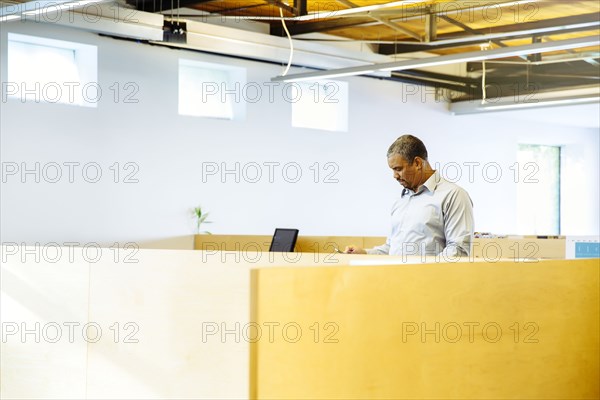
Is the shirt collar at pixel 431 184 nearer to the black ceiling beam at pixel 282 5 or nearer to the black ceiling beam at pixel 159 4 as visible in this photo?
the black ceiling beam at pixel 282 5

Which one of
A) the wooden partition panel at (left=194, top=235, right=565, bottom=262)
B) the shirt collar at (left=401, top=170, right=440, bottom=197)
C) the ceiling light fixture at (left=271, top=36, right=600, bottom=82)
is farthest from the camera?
the wooden partition panel at (left=194, top=235, right=565, bottom=262)

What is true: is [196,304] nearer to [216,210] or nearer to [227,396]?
[227,396]

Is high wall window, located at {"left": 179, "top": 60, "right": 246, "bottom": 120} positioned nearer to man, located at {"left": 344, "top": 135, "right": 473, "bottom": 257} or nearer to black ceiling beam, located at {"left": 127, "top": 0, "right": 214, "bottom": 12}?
black ceiling beam, located at {"left": 127, "top": 0, "right": 214, "bottom": 12}

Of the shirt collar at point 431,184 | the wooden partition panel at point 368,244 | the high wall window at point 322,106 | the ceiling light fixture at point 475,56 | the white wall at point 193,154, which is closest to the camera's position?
the shirt collar at point 431,184

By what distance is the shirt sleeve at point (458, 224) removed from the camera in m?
3.38

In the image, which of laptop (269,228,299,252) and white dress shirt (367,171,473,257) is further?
laptop (269,228,299,252)

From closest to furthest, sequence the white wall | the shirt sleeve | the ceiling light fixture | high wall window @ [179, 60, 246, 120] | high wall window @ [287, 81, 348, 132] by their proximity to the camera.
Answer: the shirt sleeve
the ceiling light fixture
the white wall
high wall window @ [179, 60, 246, 120]
high wall window @ [287, 81, 348, 132]

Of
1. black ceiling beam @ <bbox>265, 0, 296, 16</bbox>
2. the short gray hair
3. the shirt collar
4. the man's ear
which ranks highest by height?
black ceiling beam @ <bbox>265, 0, 296, 16</bbox>

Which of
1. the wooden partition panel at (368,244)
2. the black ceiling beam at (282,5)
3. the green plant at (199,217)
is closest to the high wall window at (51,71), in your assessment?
the green plant at (199,217)

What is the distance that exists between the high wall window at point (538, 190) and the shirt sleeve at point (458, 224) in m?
9.09

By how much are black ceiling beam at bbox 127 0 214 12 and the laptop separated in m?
2.27

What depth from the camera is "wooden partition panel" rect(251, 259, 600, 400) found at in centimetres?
179

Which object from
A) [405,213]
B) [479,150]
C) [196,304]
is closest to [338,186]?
[479,150]

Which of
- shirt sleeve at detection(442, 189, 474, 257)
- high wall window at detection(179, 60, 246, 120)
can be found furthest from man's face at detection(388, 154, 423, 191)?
high wall window at detection(179, 60, 246, 120)
